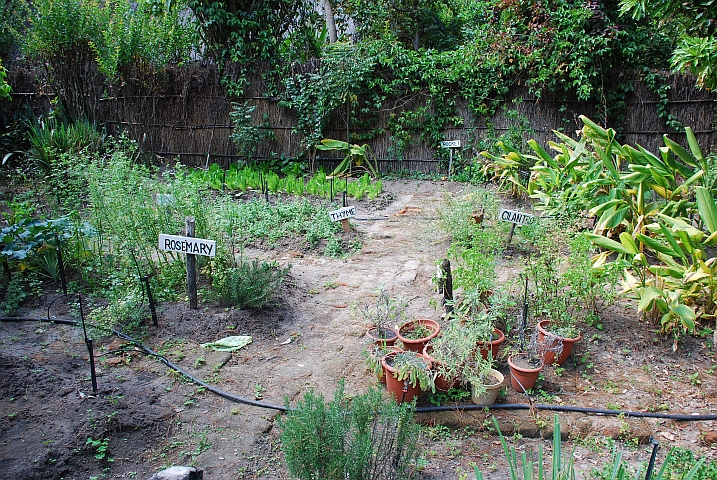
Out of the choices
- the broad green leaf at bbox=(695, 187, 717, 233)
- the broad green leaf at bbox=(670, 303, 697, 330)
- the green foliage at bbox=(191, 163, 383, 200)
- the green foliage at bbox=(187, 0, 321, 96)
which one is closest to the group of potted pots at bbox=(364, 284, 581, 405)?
the broad green leaf at bbox=(670, 303, 697, 330)

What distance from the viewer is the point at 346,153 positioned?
384 inches

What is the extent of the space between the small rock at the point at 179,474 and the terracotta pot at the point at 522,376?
1.79m

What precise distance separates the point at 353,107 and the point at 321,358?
22.3 feet

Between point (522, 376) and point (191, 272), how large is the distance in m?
2.43

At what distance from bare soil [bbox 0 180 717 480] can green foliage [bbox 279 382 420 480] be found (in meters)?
0.26

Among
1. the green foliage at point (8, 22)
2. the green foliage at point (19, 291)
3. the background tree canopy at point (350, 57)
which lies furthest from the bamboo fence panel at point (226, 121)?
the green foliage at point (19, 291)

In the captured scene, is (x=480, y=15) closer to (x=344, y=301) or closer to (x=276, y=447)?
(x=344, y=301)

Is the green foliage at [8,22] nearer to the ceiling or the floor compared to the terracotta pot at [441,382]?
nearer to the ceiling

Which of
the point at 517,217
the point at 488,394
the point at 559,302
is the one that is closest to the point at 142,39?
the point at 517,217

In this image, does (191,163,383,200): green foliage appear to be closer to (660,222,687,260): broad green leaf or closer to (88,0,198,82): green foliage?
(88,0,198,82): green foliage

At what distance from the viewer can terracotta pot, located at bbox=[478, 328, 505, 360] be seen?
127 inches

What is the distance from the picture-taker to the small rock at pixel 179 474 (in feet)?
7.41

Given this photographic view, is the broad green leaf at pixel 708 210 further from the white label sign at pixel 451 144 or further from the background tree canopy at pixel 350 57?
the white label sign at pixel 451 144

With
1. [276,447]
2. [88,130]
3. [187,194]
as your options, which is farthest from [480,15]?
[276,447]
